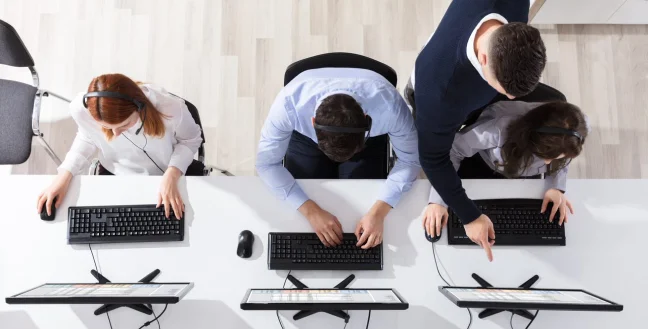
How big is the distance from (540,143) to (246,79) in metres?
1.72

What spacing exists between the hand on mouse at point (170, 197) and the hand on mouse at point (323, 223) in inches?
17.7

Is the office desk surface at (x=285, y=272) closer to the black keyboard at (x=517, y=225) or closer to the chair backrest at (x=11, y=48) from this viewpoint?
the black keyboard at (x=517, y=225)

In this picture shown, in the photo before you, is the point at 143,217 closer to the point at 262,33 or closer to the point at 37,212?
the point at 37,212

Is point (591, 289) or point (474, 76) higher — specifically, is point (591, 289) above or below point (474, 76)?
below

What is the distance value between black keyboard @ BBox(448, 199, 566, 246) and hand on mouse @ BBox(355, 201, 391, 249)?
0.25m

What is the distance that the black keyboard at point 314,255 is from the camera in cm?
157

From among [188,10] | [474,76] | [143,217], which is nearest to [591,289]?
[474,76]

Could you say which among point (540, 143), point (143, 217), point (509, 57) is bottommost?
point (143, 217)

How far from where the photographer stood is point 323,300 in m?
1.33

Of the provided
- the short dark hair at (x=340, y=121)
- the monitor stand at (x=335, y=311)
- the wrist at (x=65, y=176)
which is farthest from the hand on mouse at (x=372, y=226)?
the wrist at (x=65, y=176)

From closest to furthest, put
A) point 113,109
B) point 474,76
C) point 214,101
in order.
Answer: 1. point 474,76
2. point 113,109
3. point 214,101

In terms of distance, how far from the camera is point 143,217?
63.1 inches

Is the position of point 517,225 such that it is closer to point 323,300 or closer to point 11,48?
point 323,300

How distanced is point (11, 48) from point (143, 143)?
780mm
